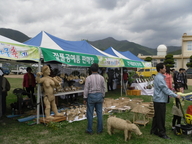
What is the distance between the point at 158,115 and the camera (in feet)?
12.2

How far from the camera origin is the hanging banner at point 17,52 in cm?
394

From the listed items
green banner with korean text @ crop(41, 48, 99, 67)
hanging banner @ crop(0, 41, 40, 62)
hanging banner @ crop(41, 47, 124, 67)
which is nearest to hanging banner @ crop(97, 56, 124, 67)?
hanging banner @ crop(41, 47, 124, 67)

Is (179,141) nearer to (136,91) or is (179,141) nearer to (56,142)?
(56,142)

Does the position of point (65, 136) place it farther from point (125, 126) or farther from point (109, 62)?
point (109, 62)

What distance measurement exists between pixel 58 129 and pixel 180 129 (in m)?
3.06

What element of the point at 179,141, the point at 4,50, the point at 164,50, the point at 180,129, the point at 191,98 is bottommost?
the point at 179,141

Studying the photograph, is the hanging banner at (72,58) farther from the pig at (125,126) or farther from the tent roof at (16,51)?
the pig at (125,126)

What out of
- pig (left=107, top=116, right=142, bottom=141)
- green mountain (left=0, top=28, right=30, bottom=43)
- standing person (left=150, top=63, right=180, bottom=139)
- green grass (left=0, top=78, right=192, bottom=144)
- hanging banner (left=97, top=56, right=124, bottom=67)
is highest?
green mountain (left=0, top=28, right=30, bottom=43)

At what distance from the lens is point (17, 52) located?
4.23m

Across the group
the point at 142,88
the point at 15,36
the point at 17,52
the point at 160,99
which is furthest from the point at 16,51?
the point at 15,36

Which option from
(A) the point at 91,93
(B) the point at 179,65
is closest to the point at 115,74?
(A) the point at 91,93

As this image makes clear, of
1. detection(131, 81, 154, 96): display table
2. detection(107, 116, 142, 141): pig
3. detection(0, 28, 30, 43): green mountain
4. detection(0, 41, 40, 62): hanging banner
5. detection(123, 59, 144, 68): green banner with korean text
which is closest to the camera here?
detection(107, 116, 142, 141): pig

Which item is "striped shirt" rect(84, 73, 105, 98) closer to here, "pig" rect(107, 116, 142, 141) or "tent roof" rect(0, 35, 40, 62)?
"pig" rect(107, 116, 142, 141)

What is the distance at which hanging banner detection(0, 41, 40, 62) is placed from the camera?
394cm
